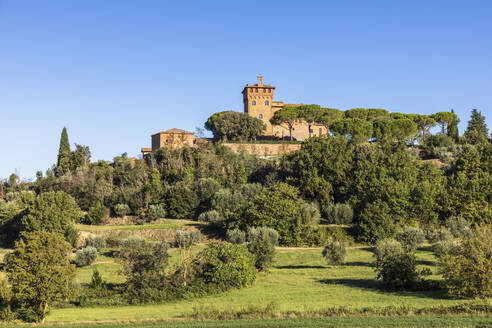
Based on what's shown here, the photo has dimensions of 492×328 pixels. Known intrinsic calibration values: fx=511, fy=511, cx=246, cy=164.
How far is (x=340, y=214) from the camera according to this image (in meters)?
44.1

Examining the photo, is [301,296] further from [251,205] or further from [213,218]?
[213,218]

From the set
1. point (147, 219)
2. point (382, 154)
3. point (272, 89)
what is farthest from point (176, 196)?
point (272, 89)

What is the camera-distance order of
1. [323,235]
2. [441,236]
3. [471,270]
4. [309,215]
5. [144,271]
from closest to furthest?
1. [471,270]
2. [144,271]
3. [441,236]
4. [323,235]
5. [309,215]

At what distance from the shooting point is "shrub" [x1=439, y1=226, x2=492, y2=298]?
2188 centimetres

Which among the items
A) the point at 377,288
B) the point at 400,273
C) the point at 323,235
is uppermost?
the point at 323,235

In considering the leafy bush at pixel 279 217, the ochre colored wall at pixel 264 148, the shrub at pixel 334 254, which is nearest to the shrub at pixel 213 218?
the leafy bush at pixel 279 217

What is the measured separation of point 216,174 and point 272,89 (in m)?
33.7

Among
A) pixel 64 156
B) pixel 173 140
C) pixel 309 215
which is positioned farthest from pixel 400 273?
pixel 64 156

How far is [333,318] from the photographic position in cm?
1827

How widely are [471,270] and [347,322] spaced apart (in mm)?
8013

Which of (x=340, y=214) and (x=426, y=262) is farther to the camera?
(x=340, y=214)

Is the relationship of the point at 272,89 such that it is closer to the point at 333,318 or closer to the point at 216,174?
the point at 216,174

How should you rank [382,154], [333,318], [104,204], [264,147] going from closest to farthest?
[333,318]
[382,154]
[104,204]
[264,147]

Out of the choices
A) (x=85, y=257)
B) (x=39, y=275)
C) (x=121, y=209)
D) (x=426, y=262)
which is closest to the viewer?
(x=39, y=275)
